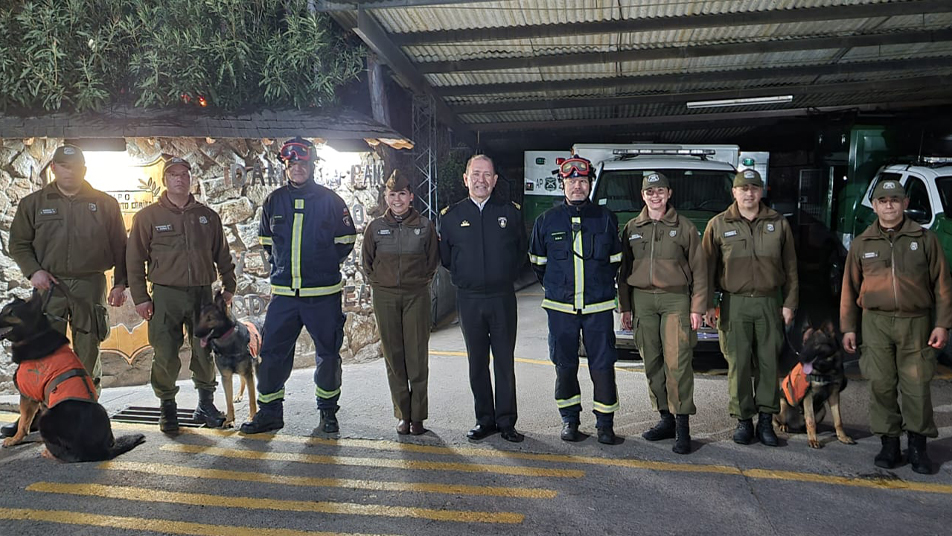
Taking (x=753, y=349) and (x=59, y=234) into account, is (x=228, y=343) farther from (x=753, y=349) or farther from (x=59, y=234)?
(x=753, y=349)

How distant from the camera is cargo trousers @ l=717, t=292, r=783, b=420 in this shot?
14.8 ft

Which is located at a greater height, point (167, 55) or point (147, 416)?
point (167, 55)

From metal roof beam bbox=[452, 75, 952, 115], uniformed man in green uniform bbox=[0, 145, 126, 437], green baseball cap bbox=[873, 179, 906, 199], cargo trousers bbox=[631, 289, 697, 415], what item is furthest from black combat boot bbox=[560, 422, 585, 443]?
metal roof beam bbox=[452, 75, 952, 115]

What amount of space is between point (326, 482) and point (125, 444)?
64.4 inches

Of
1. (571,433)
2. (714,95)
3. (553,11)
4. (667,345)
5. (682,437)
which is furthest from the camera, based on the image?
(714,95)

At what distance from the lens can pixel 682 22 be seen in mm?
7262

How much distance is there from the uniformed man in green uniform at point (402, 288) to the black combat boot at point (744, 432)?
2310 mm

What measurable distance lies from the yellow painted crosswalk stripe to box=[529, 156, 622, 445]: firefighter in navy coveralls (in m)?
1.34

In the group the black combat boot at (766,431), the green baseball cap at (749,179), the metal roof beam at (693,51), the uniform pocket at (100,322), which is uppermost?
the metal roof beam at (693,51)

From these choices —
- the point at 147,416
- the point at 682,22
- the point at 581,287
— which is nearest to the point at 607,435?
the point at 581,287

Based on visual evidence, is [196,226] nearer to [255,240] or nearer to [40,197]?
[40,197]

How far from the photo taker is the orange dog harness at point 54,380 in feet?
13.4

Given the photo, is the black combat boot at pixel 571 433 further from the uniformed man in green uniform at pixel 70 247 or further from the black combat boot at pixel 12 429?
the black combat boot at pixel 12 429

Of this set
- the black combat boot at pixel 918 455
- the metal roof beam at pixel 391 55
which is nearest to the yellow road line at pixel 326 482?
the black combat boot at pixel 918 455
